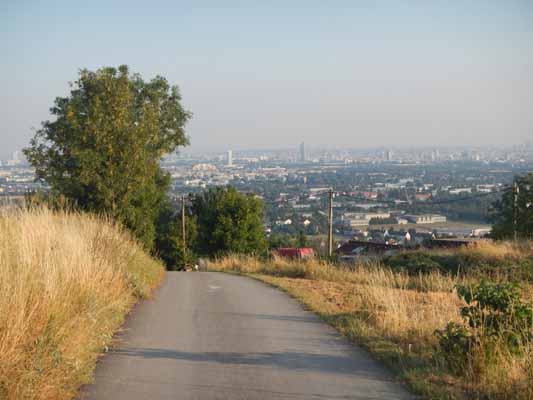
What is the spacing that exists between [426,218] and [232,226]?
24.2m

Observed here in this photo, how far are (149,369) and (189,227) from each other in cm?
3901

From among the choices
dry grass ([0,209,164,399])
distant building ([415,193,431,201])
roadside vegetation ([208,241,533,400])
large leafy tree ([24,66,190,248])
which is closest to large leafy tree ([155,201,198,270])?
large leafy tree ([24,66,190,248])

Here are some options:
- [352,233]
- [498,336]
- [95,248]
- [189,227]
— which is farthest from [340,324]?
[352,233]

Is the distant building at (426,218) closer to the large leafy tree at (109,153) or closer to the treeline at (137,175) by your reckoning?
the treeline at (137,175)

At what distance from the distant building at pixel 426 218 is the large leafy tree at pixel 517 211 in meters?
14.1

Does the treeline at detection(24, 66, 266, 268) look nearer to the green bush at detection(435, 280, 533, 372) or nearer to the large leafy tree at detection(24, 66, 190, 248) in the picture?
the large leafy tree at detection(24, 66, 190, 248)

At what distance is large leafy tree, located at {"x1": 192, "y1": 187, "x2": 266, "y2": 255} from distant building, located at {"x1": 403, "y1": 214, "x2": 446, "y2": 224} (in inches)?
813

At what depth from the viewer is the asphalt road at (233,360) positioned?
19.5 feet

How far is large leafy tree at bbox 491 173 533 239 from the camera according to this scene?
119ft

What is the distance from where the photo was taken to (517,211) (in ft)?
131

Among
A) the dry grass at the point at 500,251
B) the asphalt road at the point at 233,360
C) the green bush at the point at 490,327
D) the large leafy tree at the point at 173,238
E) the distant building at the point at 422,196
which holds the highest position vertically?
the green bush at the point at 490,327

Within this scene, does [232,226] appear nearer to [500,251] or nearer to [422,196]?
[500,251]

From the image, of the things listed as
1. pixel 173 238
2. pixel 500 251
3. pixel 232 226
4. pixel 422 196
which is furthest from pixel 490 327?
pixel 422 196

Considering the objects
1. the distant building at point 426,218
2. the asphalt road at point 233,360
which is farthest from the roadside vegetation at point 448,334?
the distant building at point 426,218
